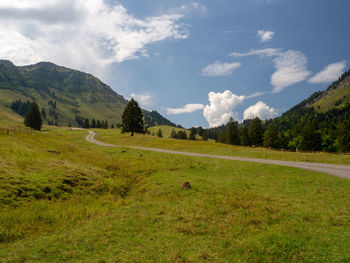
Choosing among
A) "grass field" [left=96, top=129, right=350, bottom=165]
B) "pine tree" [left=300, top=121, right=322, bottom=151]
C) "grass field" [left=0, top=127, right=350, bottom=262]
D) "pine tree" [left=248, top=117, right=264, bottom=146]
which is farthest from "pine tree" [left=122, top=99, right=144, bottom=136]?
"pine tree" [left=300, top=121, right=322, bottom=151]

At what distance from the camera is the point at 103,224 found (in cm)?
711

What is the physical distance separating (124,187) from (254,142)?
79859mm

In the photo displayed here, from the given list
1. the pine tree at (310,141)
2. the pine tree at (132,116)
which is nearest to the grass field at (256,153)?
the pine tree at (132,116)

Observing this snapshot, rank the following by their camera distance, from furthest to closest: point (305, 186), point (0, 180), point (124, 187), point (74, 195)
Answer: point (124, 187) < point (305, 186) < point (74, 195) < point (0, 180)

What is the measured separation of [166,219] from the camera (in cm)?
754

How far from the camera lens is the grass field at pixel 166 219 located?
5.32 m

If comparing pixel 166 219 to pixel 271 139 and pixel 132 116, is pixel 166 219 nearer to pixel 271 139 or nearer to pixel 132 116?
pixel 132 116

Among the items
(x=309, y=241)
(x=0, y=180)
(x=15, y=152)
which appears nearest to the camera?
(x=309, y=241)

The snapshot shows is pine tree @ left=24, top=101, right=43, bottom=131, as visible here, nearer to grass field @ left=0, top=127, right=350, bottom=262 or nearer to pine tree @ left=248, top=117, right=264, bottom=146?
grass field @ left=0, top=127, right=350, bottom=262

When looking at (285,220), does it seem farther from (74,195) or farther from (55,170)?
(55,170)

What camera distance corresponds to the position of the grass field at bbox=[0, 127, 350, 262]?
5.32 m

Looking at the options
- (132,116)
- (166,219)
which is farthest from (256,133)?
(166,219)

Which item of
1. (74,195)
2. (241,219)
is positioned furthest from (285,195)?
(74,195)

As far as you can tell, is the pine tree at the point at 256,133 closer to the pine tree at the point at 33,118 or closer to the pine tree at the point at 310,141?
the pine tree at the point at 310,141
